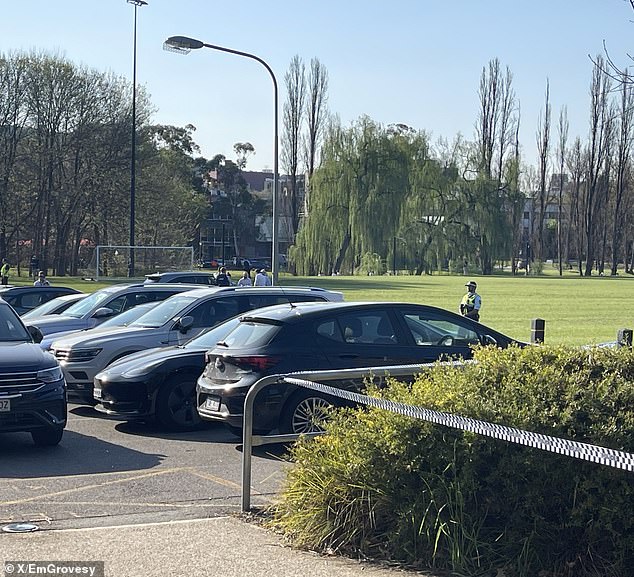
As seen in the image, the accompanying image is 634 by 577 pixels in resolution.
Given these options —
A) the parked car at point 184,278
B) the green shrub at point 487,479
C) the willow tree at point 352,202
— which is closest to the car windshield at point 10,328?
the green shrub at point 487,479

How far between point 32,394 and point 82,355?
3.61 metres

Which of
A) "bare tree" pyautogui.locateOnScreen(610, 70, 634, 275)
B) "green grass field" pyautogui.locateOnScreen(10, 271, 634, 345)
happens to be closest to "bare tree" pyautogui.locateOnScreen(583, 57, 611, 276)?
"bare tree" pyautogui.locateOnScreen(610, 70, 634, 275)

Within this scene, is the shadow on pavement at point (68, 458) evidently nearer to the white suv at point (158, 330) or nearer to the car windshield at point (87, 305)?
the white suv at point (158, 330)

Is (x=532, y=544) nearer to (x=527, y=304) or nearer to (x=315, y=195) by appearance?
(x=527, y=304)

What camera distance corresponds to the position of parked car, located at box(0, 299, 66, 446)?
997 cm

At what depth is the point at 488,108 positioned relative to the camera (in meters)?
99.0

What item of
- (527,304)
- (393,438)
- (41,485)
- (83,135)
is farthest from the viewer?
(83,135)

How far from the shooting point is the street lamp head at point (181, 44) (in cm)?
2319

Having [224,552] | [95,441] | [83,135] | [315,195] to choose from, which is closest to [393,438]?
[224,552]

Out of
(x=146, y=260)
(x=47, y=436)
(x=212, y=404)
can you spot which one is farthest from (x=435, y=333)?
(x=146, y=260)

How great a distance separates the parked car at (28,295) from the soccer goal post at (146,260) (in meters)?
→ 25.3

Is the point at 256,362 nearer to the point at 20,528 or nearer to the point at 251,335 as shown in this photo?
the point at 251,335

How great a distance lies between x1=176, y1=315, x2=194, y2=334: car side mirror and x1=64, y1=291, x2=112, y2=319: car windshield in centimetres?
458

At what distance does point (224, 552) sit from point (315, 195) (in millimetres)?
65360
